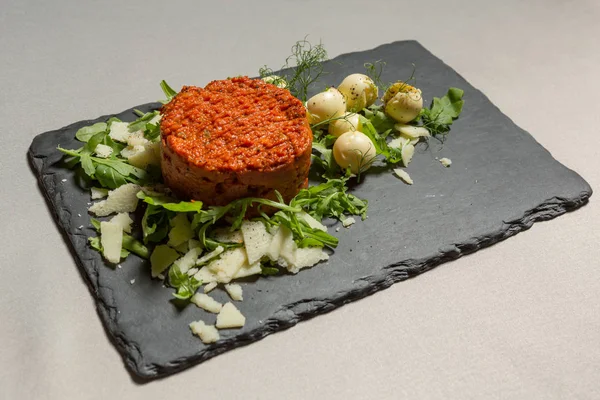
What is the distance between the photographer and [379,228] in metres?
3.48

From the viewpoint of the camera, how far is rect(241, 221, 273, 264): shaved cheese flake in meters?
3.13

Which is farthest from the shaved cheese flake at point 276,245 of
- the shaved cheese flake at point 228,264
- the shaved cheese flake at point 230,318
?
the shaved cheese flake at point 230,318

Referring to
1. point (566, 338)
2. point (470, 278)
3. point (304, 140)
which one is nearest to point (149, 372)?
point (304, 140)

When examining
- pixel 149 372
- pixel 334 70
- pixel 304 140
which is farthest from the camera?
pixel 334 70

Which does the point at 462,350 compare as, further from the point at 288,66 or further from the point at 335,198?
the point at 288,66

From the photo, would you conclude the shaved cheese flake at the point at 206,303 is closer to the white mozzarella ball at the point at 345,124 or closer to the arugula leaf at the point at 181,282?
the arugula leaf at the point at 181,282

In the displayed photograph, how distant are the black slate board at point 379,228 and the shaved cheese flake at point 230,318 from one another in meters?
0.03

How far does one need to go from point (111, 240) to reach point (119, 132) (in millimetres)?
832

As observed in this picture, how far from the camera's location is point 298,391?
2.82 m

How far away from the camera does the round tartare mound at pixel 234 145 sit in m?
3.15

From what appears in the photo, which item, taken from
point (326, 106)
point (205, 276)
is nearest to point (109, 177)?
point (205, 276)

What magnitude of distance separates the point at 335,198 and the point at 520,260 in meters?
0.99

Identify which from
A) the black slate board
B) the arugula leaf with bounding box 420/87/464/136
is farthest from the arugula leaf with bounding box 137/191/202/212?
the arugula leaf with bounding box 420/87/464/136

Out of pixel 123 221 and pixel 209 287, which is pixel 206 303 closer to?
pixel 209 287
